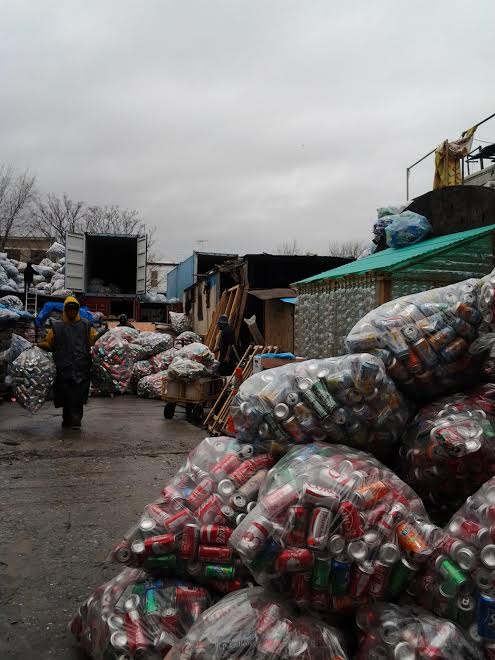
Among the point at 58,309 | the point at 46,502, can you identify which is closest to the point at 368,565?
the point at 46,502

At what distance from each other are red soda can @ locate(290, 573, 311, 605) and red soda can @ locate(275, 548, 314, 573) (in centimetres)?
2

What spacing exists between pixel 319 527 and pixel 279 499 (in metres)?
0.17

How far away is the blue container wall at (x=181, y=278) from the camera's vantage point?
2096 cm

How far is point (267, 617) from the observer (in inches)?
71.4

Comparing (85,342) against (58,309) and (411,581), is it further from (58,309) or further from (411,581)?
(411,581)

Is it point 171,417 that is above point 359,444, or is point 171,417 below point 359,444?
below

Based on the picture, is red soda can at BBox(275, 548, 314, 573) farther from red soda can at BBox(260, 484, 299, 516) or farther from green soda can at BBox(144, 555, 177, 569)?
green soda can at BBox(144, 555, 177, 569)

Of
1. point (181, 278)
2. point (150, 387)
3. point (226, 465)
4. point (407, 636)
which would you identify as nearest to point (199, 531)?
point (226, 465)

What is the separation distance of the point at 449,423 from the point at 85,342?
6.44m

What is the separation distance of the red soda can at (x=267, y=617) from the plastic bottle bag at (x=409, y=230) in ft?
22.3

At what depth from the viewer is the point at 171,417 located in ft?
30.7

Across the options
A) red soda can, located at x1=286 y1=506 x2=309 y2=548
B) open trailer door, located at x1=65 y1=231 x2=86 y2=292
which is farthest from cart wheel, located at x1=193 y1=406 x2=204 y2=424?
open trailer door, located at x1=65 y1=231 x2=86 y2=292

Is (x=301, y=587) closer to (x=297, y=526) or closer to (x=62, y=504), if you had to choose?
(x=297, y=526)

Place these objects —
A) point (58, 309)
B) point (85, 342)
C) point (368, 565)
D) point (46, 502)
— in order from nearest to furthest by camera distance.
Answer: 1. point (368, 565)
2. point (46, 502)
3. point (85, 342)
4. point (58, 309)
